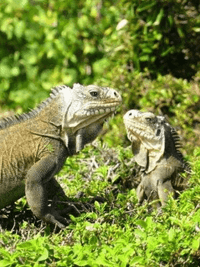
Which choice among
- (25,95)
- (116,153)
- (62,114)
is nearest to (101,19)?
(25,95)

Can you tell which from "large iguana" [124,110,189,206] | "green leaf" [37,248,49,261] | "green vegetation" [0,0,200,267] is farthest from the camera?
"large iguana" [124,110,189,206]

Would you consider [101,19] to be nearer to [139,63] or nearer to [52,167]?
[139,63]

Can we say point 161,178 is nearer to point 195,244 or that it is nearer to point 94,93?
point 94,93

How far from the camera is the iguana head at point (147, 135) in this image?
526 centimetres

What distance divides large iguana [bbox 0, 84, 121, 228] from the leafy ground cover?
22cm

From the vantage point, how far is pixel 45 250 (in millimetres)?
3346

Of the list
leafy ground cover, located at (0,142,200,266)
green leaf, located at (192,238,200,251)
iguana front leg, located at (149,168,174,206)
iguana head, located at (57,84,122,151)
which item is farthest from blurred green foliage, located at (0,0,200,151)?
green leaf, located at (192,238,200,251)

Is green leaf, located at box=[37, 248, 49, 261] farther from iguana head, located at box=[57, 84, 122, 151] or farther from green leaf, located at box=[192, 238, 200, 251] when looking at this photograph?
iguana head, located at box=[57, 84, 122, 151]

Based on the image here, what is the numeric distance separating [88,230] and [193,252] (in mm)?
695

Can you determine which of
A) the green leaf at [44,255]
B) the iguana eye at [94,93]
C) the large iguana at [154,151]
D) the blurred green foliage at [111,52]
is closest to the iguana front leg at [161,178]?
the large iguana at [154,151]

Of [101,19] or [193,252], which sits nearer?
[193,252]

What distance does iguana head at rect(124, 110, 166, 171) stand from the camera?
5258 millimetres

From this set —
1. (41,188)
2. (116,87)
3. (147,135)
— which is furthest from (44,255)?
(116,87)

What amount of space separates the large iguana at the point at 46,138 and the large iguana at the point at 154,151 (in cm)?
83
